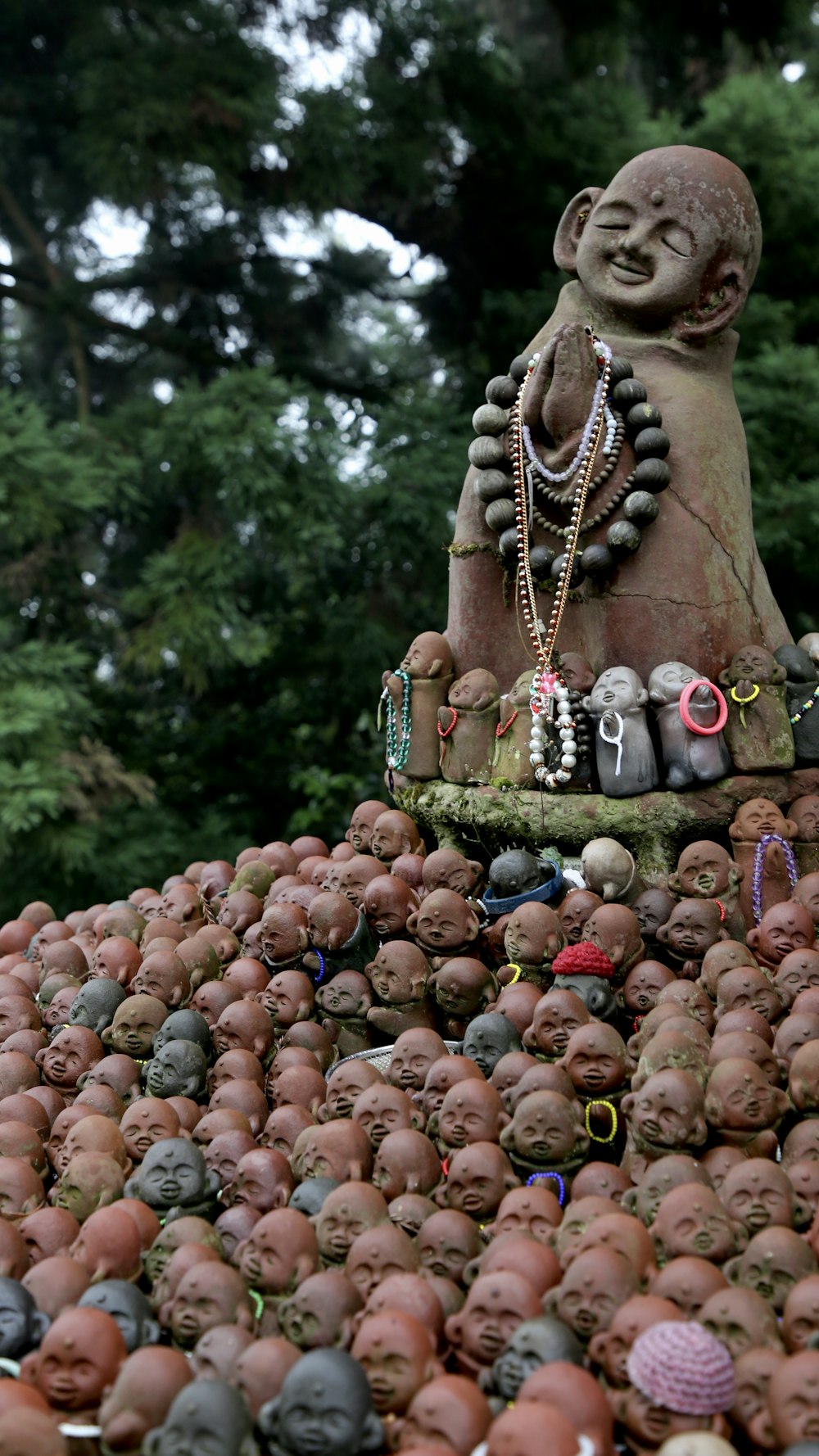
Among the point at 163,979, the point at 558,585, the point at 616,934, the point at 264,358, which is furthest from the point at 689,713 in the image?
the point at 264,358

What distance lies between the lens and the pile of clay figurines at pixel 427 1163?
1.70 m

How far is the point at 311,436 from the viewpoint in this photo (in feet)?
20.6

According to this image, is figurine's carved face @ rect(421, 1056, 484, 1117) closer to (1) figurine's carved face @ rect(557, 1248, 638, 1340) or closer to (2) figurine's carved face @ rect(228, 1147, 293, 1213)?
(2) figurine's carved face @ rect(228, 1147, 293, 1213)

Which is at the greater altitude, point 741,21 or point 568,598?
point 741,21

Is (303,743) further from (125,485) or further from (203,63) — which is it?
(203,63)

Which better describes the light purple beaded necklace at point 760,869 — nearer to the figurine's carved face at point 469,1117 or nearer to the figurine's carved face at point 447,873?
the figurine's carved face at point 447,873

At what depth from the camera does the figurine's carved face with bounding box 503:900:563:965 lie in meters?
2.85

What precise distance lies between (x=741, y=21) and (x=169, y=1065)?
25.9 feet

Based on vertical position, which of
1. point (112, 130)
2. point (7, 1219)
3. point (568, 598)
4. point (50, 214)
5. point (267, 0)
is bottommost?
point (7, 1219)

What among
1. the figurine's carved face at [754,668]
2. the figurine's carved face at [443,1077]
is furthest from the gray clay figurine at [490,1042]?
the figurine's carved face at [754,668]

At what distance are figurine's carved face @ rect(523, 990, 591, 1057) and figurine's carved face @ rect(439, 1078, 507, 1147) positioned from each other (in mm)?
259

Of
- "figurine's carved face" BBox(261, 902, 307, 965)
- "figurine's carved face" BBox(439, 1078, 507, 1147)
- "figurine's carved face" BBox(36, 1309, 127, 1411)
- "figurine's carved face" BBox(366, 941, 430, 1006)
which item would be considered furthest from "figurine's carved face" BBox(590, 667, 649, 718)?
"figurine's carved face" BBox(36, 1309, 127, 1411)

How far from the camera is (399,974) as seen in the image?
2.88 meters

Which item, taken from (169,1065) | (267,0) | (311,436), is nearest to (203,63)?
(267,0)
